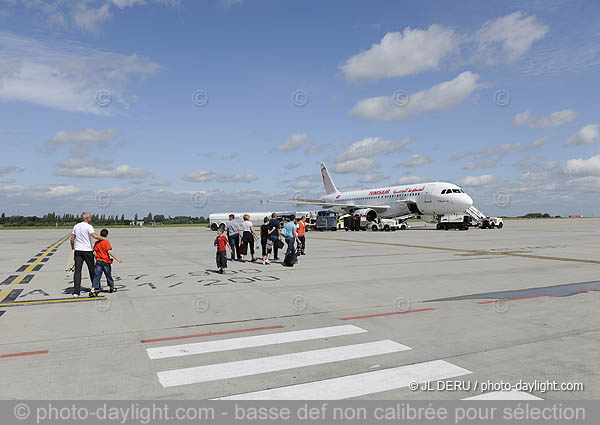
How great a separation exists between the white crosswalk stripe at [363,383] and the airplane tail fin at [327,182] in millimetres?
61245

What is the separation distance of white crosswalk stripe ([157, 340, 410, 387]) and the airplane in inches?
1481

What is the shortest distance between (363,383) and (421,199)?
4072 centimetres

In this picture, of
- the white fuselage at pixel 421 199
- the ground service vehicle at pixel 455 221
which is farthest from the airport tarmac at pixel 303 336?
the ground service vehicle at pixel 455 221

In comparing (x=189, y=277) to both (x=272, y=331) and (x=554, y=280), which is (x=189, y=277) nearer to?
(x=272, y=331)

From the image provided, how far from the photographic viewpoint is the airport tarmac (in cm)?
502

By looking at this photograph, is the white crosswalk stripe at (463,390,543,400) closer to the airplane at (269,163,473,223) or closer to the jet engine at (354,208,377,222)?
the airplane at (269,163,473,223)

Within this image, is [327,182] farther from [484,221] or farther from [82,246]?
[82,246]

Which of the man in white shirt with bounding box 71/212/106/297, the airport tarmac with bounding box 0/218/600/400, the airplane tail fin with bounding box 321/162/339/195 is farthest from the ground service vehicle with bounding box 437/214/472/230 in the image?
the man in white shirt with bounding box 71/212/106/297

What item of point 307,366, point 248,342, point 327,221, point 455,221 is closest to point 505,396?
point 307,366

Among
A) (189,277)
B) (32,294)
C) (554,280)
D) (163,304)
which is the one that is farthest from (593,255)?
(32,294)

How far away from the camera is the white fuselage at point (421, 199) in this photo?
136 ft

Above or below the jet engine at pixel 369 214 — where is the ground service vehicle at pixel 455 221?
below

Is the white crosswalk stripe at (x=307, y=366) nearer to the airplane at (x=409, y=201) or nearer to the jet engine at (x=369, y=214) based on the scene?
the airplane at (x=409, y=201)
